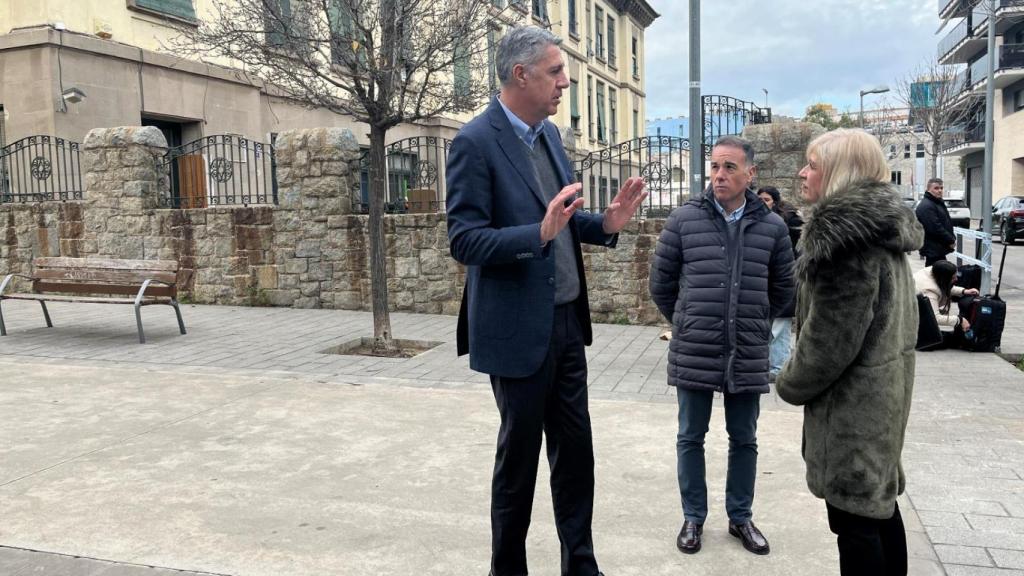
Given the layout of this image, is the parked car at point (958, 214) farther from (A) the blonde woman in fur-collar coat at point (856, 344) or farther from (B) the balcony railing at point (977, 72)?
(A) the blonde woman in fur-collar coat at point (856, 344)

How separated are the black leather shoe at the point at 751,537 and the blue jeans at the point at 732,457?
0.10 feet

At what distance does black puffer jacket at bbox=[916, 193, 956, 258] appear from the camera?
396 inches

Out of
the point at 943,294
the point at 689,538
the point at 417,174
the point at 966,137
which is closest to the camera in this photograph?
the point at 689,538

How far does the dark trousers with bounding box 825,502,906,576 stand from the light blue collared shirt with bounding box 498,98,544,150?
1586mm

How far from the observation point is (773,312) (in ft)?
12.6

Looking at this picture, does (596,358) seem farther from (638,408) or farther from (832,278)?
(832,278)

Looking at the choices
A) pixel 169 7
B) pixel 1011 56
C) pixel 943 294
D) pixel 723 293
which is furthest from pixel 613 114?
pixel 723 293

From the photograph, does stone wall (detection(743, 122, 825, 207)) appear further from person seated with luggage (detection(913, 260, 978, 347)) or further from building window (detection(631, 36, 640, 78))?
building window (detection(631, 36, 640, 78))

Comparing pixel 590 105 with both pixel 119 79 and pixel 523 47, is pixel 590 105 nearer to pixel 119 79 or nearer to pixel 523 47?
pixel 119 79

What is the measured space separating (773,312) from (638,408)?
7.63 ft

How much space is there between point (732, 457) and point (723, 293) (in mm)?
727

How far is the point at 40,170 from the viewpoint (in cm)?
1334

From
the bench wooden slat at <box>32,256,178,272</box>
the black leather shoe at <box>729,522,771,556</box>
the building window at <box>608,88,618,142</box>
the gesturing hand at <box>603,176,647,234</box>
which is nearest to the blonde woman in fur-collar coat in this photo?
the gesturing hand at <box>603,176,647,234</box>

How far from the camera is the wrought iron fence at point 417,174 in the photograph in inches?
431
